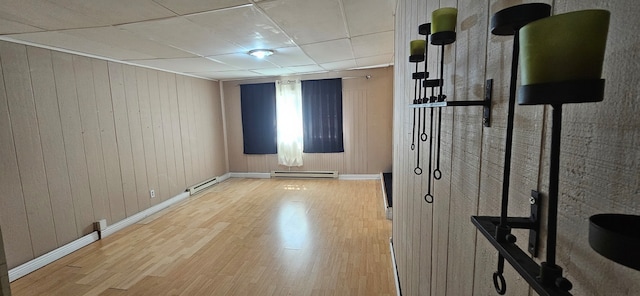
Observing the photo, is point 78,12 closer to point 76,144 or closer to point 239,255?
point 76,144

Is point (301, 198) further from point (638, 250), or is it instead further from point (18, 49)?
point (638, 250)

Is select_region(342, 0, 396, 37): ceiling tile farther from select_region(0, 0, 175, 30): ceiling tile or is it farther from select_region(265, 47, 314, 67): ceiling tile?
select_region(0, 0, 175, 30): ceiling tile

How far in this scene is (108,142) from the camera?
3.45 metres

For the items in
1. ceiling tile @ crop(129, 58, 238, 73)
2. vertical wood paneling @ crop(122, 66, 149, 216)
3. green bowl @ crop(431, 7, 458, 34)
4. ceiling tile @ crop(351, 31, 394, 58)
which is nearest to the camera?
green bowl @ crop(431, 7, 458, 34)

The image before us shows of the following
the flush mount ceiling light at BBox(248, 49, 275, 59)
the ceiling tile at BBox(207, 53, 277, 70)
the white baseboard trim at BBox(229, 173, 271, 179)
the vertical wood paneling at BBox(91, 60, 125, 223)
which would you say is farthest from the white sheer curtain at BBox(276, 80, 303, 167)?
the vertical wood paneling at BBox(91, 60, 125, 223)

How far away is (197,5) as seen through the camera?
1864 millimetres

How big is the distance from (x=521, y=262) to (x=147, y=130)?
4.69m

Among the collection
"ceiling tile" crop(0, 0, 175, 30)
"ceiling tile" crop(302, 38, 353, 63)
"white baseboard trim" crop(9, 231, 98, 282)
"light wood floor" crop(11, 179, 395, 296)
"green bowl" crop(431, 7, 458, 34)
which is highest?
"ceiling tile" crop(302, 38, 353, 63)

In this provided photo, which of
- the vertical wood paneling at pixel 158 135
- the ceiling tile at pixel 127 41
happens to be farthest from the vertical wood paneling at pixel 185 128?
the ceiling tile at pixel 127 41

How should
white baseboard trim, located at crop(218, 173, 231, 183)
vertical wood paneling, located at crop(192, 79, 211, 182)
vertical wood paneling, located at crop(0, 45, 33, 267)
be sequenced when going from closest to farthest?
vertical wood paneling, located at crop(0, 45, 33, 267) < vertical wood paneling, located at crop(192, 79, 211, 182) < white baseboard trim, located at crop(218, 173, 231, 183)

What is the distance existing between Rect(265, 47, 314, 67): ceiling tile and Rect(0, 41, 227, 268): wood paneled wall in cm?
191

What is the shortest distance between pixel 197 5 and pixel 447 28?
173cm

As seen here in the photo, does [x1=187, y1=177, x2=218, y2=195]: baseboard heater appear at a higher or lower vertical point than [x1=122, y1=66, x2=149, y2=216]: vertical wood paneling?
lower

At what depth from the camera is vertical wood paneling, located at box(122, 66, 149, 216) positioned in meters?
3.74
